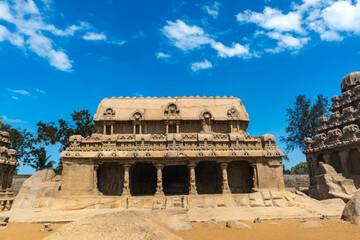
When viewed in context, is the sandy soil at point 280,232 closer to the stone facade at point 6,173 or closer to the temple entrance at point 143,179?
the temple entrance at point 143,179

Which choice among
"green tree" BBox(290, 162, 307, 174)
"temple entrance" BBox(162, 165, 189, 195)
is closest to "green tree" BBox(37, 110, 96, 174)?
"temple entrance" BBox(162, 165, 189, 195)

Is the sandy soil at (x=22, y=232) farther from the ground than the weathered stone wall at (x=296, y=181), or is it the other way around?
the weathered stone wall at (x=296, y=181)

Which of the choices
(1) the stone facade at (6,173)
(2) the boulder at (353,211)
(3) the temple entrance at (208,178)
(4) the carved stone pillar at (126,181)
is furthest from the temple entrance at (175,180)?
(1) the stone facade at (6,173)

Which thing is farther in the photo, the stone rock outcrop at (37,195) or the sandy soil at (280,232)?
the stone rock outcrop at (37,195)

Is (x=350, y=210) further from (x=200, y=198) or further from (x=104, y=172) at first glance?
(x=104, y=172)

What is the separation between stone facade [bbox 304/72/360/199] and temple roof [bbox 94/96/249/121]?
8.33 metres

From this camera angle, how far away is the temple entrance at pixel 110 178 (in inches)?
778

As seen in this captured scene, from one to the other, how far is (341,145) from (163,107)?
16.5 m

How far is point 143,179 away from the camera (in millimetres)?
21891

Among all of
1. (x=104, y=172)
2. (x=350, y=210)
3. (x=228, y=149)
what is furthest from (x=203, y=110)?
(x=350, y=210)

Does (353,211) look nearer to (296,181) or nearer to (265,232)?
(265,232)

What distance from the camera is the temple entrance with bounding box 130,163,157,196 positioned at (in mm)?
21344

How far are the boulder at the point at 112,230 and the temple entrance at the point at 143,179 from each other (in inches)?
561

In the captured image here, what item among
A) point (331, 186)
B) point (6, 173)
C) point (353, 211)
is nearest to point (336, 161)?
point (331, 186)
